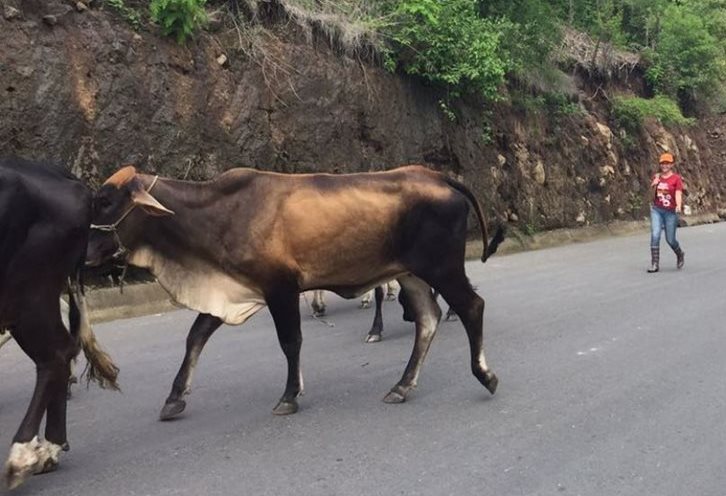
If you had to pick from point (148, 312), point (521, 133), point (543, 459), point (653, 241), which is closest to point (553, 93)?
point (521, 133)

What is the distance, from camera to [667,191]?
42.8ft

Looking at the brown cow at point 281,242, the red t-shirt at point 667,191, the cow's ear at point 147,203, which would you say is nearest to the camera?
the cow's ear at point 147,203

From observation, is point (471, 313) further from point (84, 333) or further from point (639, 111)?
point (639, 111)

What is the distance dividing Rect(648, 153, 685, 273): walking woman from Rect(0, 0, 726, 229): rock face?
4728mm

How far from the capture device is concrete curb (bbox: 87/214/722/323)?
32.4ft

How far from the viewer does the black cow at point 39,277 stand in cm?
417

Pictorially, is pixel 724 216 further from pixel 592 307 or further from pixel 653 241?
pixel 592 307

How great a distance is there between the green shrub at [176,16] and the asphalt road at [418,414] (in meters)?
4.49

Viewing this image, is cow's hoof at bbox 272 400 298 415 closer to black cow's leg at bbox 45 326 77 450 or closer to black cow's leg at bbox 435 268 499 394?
black cow's leg at bbox 435 268 499 394

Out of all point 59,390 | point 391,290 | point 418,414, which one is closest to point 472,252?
point 391,290

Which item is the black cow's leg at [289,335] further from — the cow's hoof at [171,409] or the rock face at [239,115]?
the rock face at [239,115]

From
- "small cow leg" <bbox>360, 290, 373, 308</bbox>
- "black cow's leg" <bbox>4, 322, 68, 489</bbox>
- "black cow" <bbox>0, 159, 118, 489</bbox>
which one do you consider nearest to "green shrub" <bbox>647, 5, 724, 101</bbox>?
"small cow leg" <bbox>360, 290, 373, 308</bbox>

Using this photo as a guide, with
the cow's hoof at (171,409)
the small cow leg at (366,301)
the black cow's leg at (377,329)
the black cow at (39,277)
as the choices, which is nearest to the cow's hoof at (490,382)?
the cow's hoof at (171,409)

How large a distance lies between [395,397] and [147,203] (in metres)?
2.15
